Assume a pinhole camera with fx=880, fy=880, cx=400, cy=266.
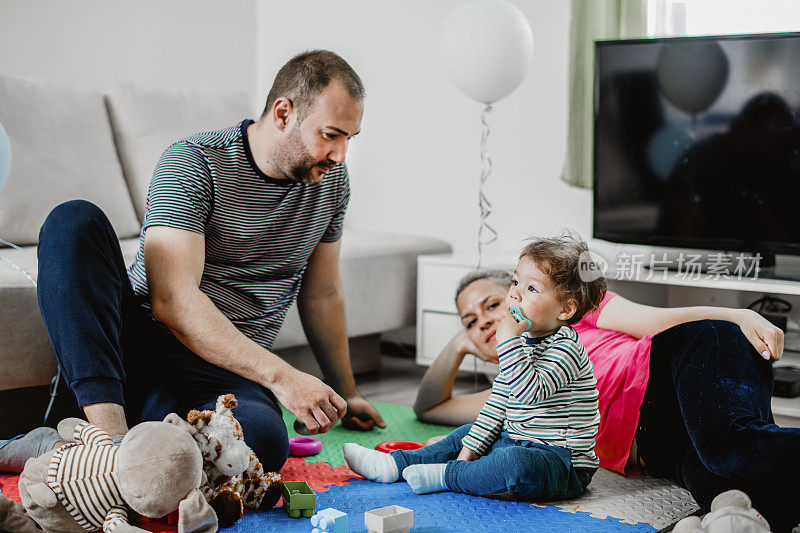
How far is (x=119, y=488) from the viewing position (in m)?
1.25

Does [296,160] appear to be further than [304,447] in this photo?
No

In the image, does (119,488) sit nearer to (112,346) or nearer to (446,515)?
(112,346)

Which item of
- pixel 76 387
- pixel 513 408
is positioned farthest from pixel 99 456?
pixel 513 408

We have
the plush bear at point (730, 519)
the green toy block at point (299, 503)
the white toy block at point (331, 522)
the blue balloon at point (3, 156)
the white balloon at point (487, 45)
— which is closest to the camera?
the plush bear at point (730, 519)

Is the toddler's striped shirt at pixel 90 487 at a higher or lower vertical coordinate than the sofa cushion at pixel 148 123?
lower

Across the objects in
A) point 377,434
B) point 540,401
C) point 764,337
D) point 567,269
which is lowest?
point 377,434

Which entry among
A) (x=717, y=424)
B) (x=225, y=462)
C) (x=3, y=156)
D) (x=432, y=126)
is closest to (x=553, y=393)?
(x=717, y=424)

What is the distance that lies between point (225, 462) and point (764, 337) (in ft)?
2.92

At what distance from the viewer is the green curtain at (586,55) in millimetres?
2650

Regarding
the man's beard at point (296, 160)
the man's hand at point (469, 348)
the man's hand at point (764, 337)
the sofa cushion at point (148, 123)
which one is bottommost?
the man's hand at point (469, 348)

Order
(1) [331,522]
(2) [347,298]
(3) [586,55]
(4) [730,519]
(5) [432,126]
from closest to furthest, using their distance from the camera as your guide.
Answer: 1. (4) [730,519]
2. (1) [331,522]
3. (2) [347,298]
4. (3) [586,55]
5. (5) [432,126]

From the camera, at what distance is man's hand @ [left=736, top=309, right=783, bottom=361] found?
56.2 inches

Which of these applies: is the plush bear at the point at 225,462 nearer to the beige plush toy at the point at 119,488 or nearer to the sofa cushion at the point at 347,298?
the beige plush toy at the point at 119,488

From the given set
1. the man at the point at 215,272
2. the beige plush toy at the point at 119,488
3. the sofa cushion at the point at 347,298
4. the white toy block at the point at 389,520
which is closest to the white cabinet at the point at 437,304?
the sofa cushion at the point at 347,298
